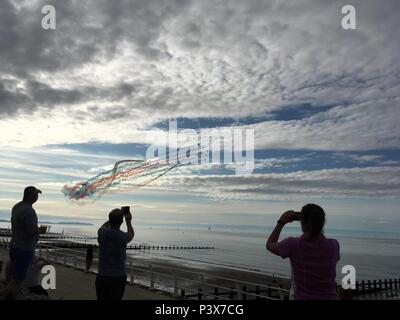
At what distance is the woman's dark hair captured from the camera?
11.1 feet

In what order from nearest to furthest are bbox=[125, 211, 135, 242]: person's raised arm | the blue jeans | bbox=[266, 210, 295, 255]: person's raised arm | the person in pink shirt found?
the person in pink shirt < bbox=[266, 210, 295, 255]: person's raised arm < bbox=[125, 211, 135, 242]: person's raised arm < the blue jeans

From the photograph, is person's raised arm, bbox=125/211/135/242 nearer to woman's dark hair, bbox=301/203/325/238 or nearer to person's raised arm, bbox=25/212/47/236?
person's raised arm, bbox=25/212/47/236

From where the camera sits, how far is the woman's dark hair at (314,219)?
3391 mm

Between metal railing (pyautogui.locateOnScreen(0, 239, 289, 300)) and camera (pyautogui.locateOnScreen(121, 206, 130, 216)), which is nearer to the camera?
camera (pyautogui.locateOnScreen(121, 206, 130, 216))

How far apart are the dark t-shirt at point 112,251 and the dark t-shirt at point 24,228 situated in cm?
121

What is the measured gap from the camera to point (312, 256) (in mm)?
3387

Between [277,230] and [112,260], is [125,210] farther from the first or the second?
[277,230]

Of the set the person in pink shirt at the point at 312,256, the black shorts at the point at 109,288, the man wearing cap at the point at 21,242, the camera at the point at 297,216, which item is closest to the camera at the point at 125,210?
the black shorts at the point at 109,288

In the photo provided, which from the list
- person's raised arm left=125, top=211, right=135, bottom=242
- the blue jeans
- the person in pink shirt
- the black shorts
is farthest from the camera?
the blue jeans

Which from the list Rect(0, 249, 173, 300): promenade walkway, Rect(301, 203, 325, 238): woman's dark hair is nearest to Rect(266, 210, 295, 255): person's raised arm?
Rect(301, 203, 325, 238): woman's dark hair

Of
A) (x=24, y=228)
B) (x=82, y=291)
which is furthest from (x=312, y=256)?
(x=82, y=291)

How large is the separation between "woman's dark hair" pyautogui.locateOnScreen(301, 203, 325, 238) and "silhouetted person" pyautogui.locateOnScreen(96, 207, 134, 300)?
2.62 m

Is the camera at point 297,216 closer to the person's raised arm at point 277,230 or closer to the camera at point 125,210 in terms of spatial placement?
the person's raised arm at point 277,230
